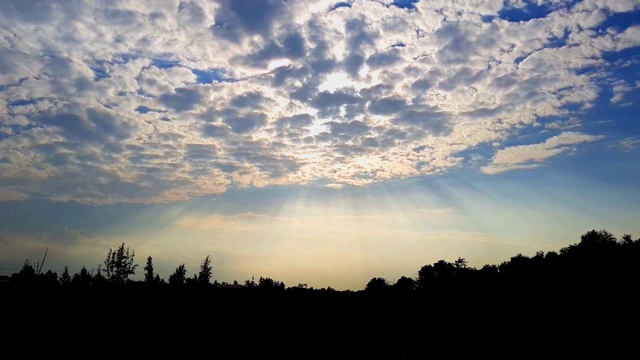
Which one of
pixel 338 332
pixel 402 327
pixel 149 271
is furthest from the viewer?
pixel 149 271

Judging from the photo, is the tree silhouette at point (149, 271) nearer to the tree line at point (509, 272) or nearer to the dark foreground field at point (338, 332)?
the tree line at point (509, 272)

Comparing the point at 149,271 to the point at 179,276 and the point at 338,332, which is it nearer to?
the point at 179,276

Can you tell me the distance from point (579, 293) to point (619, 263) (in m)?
8.55

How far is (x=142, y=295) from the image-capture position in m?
85.4

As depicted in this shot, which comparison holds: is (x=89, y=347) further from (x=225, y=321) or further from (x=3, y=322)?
(x=225, y=321)

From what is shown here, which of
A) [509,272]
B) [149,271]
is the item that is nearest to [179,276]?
[149,271]

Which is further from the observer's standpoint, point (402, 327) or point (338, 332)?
point (402, 327)

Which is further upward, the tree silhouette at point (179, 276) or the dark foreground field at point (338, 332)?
the tree silhouette at point (179, 276)

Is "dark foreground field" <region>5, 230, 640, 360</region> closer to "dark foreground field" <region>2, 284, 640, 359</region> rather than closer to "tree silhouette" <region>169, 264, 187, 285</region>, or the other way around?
"dark foreground field" <region>2, 284, 640, 359</region>

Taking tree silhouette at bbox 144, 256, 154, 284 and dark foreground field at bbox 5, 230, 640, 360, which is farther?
tree silhouette at bbox 144, 256, 154, 284

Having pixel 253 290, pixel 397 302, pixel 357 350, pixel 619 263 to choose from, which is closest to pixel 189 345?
pixel 357 350

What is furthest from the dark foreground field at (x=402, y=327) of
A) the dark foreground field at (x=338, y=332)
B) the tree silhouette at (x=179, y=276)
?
the tree silhouette at (x=179, y=276)

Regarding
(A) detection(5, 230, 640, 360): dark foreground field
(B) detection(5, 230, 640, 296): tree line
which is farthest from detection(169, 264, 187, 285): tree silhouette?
(A) detection(5, 230, 640, 360): dark foreground field

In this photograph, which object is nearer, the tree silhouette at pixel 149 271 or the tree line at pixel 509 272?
the tree line at pixel 509 272
